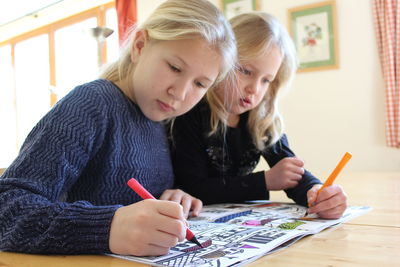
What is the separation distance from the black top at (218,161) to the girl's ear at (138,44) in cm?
28

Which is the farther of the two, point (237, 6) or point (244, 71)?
point (237, 6)

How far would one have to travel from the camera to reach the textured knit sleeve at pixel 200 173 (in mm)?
1062

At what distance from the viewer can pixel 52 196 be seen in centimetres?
62

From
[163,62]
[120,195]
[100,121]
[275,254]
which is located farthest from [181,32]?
[275,254]

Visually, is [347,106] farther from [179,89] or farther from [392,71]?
[179,89]

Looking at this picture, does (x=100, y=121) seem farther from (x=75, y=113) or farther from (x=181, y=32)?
(x=181, y=32)

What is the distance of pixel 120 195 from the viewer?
2.74ft

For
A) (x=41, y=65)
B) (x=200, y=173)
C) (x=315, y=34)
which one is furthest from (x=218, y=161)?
(x=41, y=65)

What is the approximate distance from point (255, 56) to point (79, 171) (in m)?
0.58

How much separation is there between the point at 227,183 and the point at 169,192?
19 cm

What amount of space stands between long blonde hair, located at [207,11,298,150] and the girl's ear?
0.28 metres

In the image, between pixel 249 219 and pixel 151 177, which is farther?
pixel 151 177

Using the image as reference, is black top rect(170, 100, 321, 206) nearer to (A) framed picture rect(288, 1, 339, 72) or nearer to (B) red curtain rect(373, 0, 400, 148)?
(B) red curtain rect(373, 0, 400, 148)

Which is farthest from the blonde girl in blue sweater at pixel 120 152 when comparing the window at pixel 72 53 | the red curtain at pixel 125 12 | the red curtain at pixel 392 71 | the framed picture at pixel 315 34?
the window at pixel 72 53
